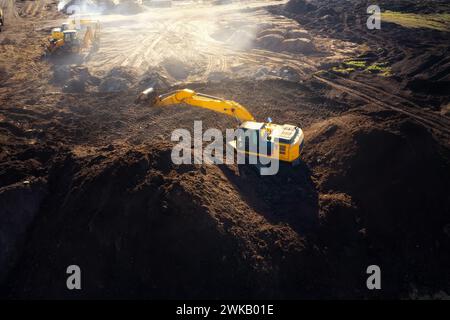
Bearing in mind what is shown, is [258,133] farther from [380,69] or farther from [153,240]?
[380,69]

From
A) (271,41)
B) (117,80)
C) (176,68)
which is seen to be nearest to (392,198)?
(176,68)

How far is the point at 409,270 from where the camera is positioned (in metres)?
11.2

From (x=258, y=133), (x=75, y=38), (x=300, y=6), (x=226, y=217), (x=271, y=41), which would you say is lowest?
(x=226, y=217)

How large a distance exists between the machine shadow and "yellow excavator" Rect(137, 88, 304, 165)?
0.65 meters

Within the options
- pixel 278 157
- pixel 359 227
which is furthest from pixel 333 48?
pixel 359 227

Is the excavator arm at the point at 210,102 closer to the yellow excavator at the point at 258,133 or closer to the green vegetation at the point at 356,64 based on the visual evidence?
the yellow excavator at the point at 258,133

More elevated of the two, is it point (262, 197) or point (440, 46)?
point (440, 46)

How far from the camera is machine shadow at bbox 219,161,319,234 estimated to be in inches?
484

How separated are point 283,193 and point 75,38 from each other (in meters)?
22.7

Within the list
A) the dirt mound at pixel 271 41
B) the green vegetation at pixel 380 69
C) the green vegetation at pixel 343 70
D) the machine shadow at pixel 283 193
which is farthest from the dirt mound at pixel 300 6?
the machine shadow at pixel 283 193

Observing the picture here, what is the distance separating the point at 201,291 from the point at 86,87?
17578 mm

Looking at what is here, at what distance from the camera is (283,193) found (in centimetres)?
1332

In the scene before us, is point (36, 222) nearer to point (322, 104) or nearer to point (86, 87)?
point (86, 87)

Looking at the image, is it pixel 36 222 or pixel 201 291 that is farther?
pixel 36 222
